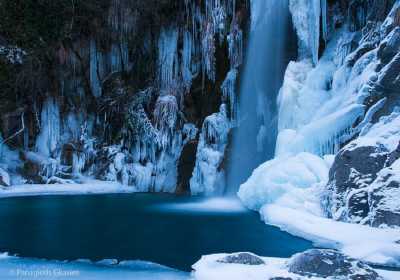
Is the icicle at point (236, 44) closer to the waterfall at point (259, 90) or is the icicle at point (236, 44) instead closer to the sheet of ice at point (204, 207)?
the waterfall at point (259, 90)

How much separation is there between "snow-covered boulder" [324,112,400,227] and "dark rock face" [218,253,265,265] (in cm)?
287

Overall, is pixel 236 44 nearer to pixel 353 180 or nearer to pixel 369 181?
pixel 353 180

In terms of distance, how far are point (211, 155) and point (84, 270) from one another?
13.3 metres

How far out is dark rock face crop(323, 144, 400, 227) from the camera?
26.0 ft

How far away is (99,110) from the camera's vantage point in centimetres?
2338

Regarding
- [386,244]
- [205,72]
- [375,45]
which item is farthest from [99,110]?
[386,244]

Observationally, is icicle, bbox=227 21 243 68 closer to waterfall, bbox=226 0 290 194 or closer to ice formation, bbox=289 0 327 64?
waterfall, bbox=226 0 290 194

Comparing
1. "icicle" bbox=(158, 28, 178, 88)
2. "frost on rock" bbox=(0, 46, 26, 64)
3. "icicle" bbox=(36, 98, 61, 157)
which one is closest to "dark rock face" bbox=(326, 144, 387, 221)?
"icicle" bbox=(158, 28, 178, 88)

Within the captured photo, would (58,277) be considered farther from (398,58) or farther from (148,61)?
(148,61)

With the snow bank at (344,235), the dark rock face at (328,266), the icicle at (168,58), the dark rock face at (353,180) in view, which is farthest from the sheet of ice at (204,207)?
the icicle at (168,58)

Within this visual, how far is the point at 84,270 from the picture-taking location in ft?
20.7

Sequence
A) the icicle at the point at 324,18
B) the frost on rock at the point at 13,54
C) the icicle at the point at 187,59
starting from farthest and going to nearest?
the icicle at the point at 187,59 → the frost on rock at the point at 13,54 → the icicle at the point at 324,18

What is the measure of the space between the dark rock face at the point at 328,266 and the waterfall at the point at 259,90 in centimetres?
1239

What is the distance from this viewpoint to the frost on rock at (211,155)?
19094mm
